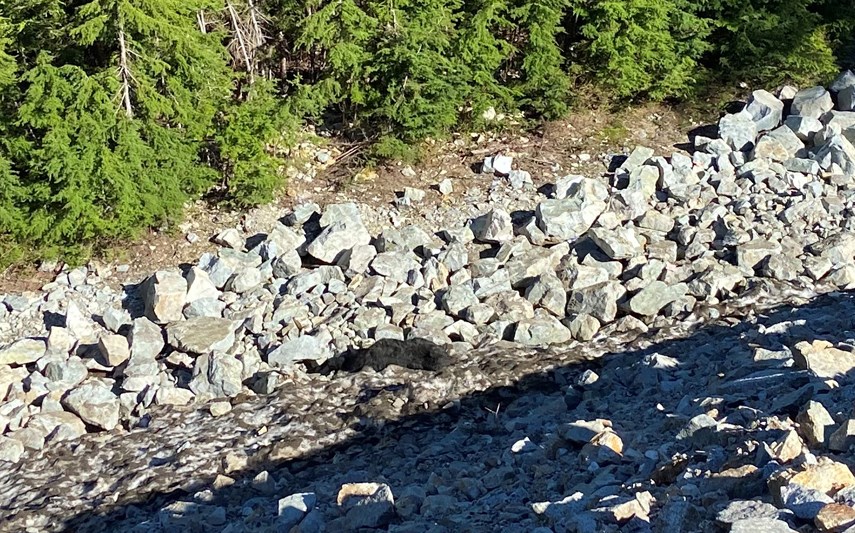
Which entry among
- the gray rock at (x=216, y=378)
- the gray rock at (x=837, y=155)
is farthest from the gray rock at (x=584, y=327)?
the gray rock at (x=837, y=155)

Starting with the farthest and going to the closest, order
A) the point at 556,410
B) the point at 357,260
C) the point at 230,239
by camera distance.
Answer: the point at 230,239, the point at 357,260, the point at 556,410

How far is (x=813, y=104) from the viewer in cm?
1234

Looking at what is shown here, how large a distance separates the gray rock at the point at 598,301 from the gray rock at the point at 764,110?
437cm

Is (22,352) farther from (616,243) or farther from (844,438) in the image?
(844,438)

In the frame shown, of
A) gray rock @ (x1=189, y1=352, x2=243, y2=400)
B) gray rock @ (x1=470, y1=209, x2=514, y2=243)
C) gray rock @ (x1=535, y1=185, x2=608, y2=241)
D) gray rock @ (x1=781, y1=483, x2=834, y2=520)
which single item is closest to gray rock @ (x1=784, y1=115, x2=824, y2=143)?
gray rock @ (x1=535, y1=185, x2=608, y2=241)

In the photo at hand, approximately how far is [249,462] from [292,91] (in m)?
6.03

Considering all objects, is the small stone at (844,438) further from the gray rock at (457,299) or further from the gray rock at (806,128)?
the gray rock at (806,128)

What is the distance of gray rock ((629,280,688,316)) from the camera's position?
30.0 ft

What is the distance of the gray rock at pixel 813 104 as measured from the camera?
1232 centimetres

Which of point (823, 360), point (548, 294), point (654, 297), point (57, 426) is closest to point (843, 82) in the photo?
point (654, 297)

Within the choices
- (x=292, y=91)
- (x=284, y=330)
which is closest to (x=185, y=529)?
(x=284, y=330)

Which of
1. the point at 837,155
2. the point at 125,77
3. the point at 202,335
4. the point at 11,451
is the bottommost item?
the point at 11,451

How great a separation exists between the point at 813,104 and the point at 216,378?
8.58 metres

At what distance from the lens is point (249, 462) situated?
24.0 ft
